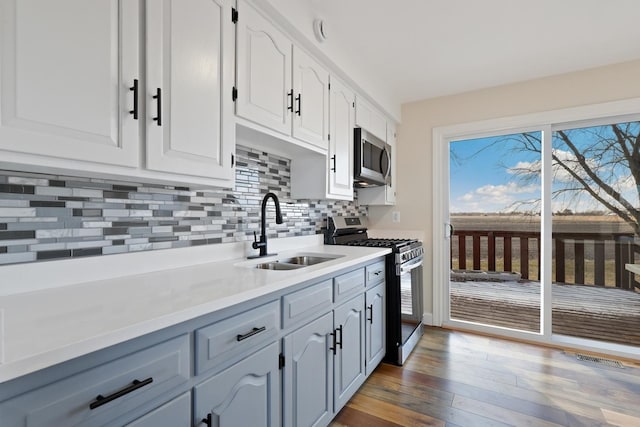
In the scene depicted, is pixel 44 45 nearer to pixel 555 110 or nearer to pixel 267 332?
pixel 267 332

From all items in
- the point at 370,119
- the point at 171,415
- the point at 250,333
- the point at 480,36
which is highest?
the point at 480,36

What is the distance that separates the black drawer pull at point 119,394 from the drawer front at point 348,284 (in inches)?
41.0

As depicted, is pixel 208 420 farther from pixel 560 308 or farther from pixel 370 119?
pixel 560 308

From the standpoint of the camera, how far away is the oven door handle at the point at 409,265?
94.9 inches

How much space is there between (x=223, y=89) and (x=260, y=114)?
23 cm

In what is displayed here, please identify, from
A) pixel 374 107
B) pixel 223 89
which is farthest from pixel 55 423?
pixel 374 107

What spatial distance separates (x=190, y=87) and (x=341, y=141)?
1.30m

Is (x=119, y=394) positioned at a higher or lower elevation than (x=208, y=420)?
higher

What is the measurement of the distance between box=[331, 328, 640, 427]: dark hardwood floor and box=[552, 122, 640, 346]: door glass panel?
372 millimetres

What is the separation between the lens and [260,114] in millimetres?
1580

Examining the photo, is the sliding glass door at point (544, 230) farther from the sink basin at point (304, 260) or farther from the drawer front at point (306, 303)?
the drawer front at point (306, 303)

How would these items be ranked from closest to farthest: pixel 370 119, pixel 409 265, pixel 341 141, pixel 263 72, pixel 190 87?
pixel 190 87
pixel 263 72
pixel 341 141
pixel 409 265
pixel 370 119

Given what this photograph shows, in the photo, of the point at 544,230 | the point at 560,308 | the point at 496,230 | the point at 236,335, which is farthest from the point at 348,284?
the point at 560,308

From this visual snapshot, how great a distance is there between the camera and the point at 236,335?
105 cm
